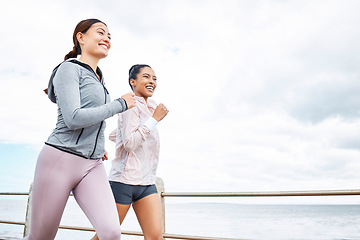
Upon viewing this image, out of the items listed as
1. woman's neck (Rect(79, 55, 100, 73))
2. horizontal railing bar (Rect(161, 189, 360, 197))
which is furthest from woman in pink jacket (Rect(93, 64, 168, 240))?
horizontal railing bar (Rect(161, 189, 360, 197))

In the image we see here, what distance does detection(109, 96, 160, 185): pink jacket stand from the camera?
2.26 metres

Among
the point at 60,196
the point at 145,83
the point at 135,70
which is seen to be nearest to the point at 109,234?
the point at 60,196

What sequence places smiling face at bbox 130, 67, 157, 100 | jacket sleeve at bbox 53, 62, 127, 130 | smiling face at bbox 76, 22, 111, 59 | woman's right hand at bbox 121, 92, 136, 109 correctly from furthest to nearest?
smiling face at bbox 130, 67, 157, 100
smiling face at bbox 76, 22, 111, 59
woman's right hand at bbox 121, 92, 136, 109
jacket sleeve at bbox 53, 62, 127, 130

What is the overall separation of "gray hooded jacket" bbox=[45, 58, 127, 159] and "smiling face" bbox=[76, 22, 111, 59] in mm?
136

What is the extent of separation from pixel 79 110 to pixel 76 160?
0.25m

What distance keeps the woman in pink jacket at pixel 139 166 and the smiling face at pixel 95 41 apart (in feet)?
1.83

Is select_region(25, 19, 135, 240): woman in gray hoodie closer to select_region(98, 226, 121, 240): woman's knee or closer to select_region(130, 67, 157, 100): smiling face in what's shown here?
select_region(98, 226, 121, 240): woman's knee

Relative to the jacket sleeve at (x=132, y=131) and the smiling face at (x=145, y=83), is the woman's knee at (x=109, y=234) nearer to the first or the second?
the jacket sleeve at (x=132, y=131)

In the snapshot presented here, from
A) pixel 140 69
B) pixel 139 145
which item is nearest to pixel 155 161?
pixel 139 145

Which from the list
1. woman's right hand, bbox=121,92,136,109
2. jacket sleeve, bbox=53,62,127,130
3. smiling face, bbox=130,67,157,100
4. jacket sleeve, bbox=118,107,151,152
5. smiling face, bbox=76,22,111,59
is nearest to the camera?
jacket sleeve, bbox=53,62,127,130

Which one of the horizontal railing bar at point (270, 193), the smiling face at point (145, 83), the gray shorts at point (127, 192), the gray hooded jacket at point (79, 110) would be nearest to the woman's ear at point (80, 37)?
the gray hooded jacket at point (79, 110)

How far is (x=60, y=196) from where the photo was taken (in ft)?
5.24

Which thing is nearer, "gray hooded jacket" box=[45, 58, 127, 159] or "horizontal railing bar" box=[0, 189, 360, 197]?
"gray hooded jacket" box=[45, 58, 127, 159]

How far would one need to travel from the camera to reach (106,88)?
6.24ft
